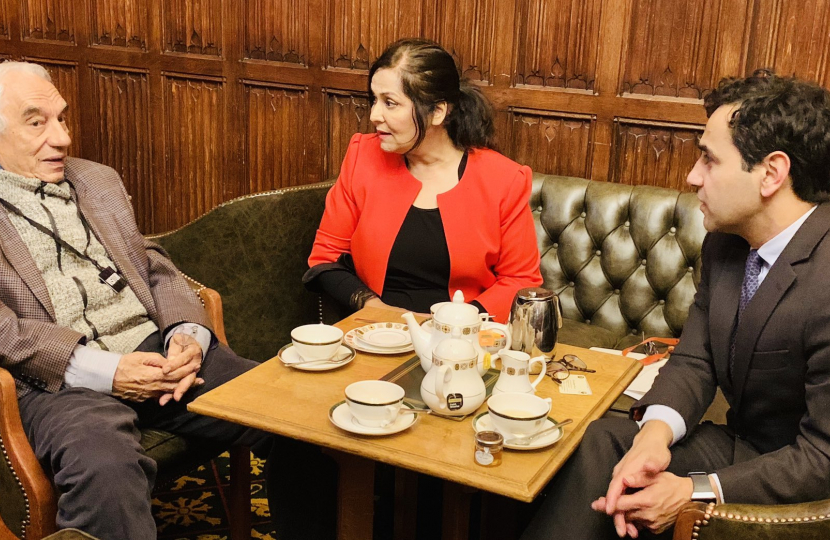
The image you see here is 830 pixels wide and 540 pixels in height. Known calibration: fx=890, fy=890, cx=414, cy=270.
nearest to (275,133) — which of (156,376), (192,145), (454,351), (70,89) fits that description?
(192,145)

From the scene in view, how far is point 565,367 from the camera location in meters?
2.25

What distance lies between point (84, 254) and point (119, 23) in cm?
237

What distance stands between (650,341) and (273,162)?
2081 millimetres

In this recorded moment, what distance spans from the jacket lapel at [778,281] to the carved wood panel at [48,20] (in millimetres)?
3907

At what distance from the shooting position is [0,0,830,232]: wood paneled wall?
11.0 feet

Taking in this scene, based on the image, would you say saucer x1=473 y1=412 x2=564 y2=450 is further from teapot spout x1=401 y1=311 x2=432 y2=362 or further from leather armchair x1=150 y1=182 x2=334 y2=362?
leather armchair x1=150 y1=182 x2=334 y2=362

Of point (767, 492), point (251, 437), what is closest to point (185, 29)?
point (251, 437)

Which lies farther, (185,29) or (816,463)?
(185,29)

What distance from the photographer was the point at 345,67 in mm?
4000

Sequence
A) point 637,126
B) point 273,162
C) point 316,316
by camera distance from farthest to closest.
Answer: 1. point 273,162
2. point 316,316
3. point 637,126

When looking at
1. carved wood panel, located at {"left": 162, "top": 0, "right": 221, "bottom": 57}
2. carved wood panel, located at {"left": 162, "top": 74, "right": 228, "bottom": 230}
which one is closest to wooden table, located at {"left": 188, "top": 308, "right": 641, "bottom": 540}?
carved wood panel, located at {"left": 162, "top": 74, "right": 228, "bottom": 230}

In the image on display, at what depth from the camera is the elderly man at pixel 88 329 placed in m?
2.14

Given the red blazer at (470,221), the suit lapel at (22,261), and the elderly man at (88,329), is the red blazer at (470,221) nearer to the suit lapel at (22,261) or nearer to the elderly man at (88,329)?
the elderly man at (88,329)

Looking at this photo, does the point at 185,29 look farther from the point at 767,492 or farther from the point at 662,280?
the point at 767,492
